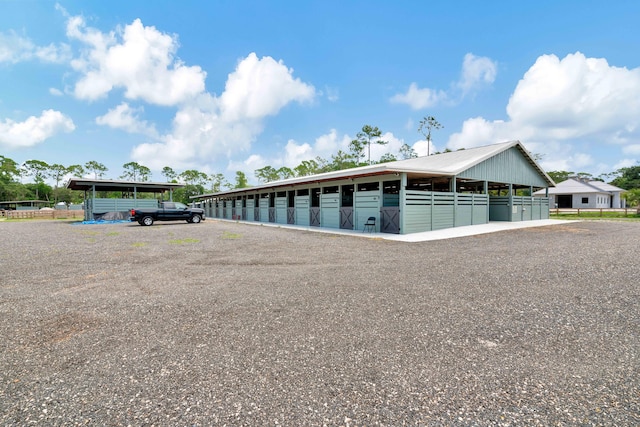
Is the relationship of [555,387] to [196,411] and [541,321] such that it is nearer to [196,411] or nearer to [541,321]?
[541,321]

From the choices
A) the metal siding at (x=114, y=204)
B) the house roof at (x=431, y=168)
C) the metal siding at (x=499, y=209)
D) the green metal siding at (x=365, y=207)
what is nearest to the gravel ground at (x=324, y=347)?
the house roof at (x=431, y=168)

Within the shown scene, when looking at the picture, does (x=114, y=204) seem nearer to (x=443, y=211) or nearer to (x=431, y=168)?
(x=431, y=168)

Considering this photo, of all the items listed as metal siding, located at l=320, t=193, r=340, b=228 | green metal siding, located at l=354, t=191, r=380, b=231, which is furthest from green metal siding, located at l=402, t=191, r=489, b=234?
metal siding, located at l=320, t=193, r=340, b=228

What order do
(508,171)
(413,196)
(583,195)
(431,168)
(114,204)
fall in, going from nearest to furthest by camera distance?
(413,196)
(431,168)
(508,171)
(114,204)
(583,195)

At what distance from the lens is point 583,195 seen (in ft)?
139

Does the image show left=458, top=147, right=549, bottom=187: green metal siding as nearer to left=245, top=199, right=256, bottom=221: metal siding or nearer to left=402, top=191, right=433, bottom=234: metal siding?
left=402, top=191, right=433, bottom=234: metal siding

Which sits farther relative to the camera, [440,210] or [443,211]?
[443,211]

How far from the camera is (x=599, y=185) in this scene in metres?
45.4

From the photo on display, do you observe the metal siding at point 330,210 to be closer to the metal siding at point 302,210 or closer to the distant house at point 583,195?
the metal siding at point 302,210

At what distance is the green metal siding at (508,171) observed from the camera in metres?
18.7

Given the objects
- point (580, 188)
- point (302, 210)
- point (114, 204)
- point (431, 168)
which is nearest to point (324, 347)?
point (431, 168)

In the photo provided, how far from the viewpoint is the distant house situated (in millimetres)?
41875

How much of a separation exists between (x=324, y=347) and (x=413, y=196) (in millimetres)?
12817

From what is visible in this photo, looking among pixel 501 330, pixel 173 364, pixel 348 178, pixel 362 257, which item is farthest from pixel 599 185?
pixel 173 364
